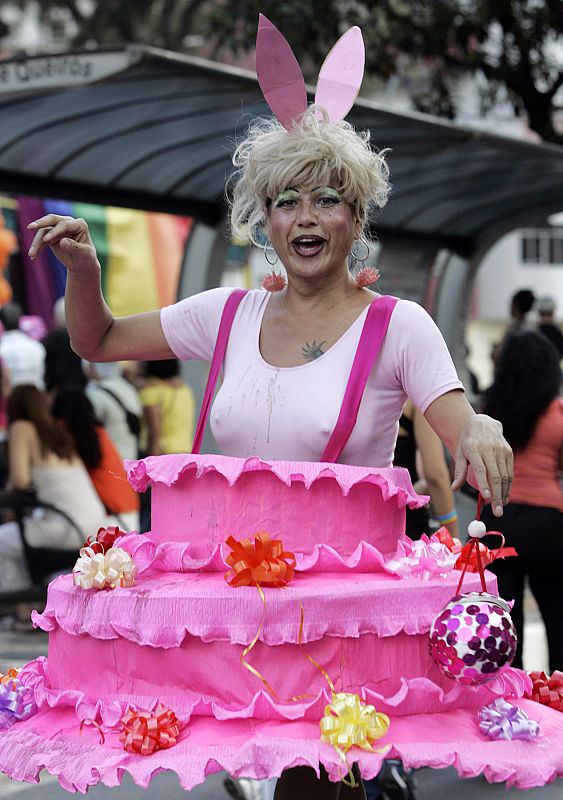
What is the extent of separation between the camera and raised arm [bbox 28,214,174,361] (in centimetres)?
284

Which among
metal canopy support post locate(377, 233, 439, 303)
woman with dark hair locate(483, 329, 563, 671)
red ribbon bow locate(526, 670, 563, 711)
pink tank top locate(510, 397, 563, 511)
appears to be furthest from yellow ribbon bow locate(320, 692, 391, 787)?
metal canopy support post locate(377, 233, 439, 303)

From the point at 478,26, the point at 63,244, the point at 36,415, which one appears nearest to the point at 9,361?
the point at 36,415

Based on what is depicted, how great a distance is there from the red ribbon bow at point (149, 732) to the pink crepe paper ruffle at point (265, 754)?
0.02m

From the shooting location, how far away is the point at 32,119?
6.51 m

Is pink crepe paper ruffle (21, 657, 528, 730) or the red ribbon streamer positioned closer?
pink crepe paper ruffle (21, 657, 528, 730)

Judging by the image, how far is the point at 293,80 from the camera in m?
3.04

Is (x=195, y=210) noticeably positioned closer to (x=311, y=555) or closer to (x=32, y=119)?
(x=32, y=119)

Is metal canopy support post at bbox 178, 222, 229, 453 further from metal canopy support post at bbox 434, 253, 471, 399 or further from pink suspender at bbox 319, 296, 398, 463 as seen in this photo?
pink suspender at bbox 319, 296, 398, 463

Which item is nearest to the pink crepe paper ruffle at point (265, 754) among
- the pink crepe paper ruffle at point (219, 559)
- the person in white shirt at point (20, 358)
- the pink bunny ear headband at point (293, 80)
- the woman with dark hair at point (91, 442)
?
the pink crepe paper ruffle at point (219, 559)

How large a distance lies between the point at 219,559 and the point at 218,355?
20.8 inches

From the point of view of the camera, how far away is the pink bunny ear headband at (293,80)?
3.00 metres

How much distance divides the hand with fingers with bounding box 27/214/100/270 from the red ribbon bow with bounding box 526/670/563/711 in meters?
1.38

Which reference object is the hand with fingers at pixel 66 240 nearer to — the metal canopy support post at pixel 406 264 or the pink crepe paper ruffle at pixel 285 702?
the pink crepe paper ruffle at pixel 285 702

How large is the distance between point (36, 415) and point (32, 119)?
6.17 feet
